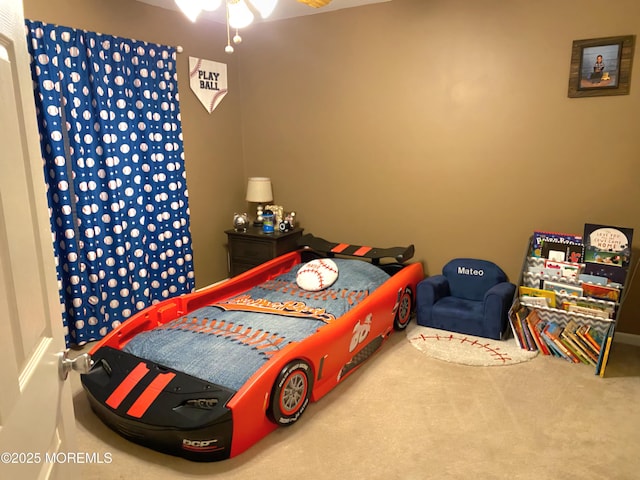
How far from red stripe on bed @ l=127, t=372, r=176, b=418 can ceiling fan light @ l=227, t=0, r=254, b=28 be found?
1767 mm

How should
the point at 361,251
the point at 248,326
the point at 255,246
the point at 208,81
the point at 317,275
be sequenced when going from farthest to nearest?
the point at 255,246
the point at 208,81
the point at 361,251
the point at 317,275
the point at 248,326

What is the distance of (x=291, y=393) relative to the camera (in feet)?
7.90

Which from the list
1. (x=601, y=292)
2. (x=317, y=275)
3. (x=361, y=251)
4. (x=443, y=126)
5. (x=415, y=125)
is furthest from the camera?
(x=361, y=251)

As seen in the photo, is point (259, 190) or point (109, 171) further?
point (259, 190)

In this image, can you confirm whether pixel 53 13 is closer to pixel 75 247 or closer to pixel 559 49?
pixel 75 247

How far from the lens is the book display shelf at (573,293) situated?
9.91 feet

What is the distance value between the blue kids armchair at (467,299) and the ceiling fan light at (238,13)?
2235 millimetres

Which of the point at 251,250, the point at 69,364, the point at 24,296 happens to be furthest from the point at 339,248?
the point at 24,296

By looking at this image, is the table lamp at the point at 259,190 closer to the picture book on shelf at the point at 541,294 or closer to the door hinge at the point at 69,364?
the picture book on shelf at the point at 541,294

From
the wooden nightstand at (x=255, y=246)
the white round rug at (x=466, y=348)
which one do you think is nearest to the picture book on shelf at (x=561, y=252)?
the white round rug at (x=466, y=348)

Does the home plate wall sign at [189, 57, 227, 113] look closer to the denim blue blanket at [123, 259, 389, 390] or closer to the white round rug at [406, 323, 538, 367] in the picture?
the denim blue blanket at [123, 259, 389, 390]

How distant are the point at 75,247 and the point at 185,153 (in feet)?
4.08

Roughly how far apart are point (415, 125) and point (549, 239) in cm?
134
